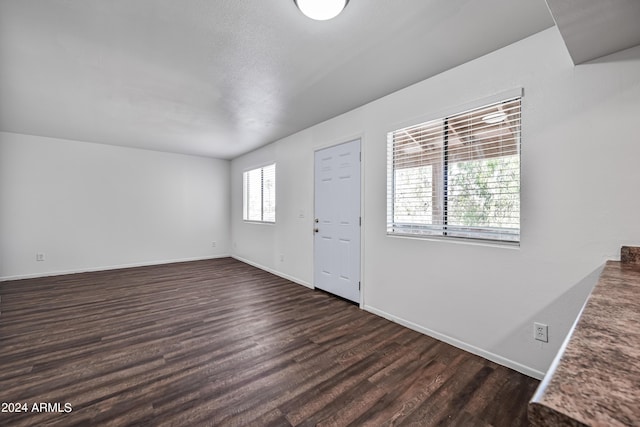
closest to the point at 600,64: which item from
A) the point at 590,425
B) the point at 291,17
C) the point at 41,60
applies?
the point at 291,17

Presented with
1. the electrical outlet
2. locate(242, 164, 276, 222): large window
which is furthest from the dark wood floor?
locate(242, 164, 276, 222): large window

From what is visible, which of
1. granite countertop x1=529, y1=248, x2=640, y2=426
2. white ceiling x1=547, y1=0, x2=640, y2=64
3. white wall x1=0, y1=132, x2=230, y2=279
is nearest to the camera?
granite countertop x1=529, y1=248, x2=640, y2=426

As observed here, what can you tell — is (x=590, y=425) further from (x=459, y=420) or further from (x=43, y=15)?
(x=43, y=15)

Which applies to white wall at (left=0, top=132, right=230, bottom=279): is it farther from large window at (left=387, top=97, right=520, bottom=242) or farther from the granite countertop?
the granite countertop

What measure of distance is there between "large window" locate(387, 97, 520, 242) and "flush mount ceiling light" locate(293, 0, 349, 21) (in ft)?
4.71

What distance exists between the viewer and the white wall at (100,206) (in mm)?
4598

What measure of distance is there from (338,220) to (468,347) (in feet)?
6.69

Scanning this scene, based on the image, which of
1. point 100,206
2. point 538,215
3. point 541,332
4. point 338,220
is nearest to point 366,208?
point 338,220

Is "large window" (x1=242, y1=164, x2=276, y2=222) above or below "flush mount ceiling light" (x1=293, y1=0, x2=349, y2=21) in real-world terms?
below

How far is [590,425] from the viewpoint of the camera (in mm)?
355

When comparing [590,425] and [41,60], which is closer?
[590,425]

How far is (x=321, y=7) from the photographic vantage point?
1.63m

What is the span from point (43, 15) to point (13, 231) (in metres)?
4.64

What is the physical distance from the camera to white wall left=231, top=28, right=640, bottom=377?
66.5 inches
